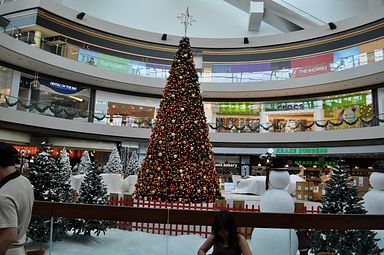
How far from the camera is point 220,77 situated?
21062mm

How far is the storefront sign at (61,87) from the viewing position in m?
18.7

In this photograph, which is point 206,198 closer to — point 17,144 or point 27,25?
point 17,144

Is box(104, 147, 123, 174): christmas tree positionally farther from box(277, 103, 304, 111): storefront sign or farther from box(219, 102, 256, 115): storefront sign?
box(277, 103, 304, 111): storefront sign

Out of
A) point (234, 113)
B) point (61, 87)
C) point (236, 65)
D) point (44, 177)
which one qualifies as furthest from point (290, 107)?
point (44, 177)

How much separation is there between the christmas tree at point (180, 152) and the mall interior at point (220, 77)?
9468mm

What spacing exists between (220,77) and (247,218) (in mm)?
18543

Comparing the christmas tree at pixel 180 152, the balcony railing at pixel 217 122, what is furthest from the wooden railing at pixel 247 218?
the balcony railing at pixel 217 122

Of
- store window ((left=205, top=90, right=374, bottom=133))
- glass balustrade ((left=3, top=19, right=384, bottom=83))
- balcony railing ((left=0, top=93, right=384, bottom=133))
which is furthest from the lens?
store window ((left=205, top=90, right=374, bottom=133))

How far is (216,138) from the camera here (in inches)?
789

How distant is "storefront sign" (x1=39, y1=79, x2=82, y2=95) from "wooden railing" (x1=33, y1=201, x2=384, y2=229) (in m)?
17.2

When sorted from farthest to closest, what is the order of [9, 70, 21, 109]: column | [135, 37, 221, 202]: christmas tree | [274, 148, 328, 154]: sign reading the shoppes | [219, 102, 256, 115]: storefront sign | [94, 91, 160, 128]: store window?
1. [219, 102, 256, 115]: storefront sign
2. [94, 91, 160, 128]: store window
3. [274, 148, 328, 154]: sign reading the shoppes
4. [9, 70, 21, 109]: column
5. [135, 37, 221, 202]: christmas tree

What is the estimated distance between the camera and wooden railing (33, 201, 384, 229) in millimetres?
3049

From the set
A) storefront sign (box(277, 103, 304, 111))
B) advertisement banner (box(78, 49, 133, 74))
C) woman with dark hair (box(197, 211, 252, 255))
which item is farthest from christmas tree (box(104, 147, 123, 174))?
woman with dark hair (box(197, 211, 252, 255))

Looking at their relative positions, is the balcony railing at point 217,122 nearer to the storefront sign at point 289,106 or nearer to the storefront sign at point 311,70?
the storefront sign at point 289,106
